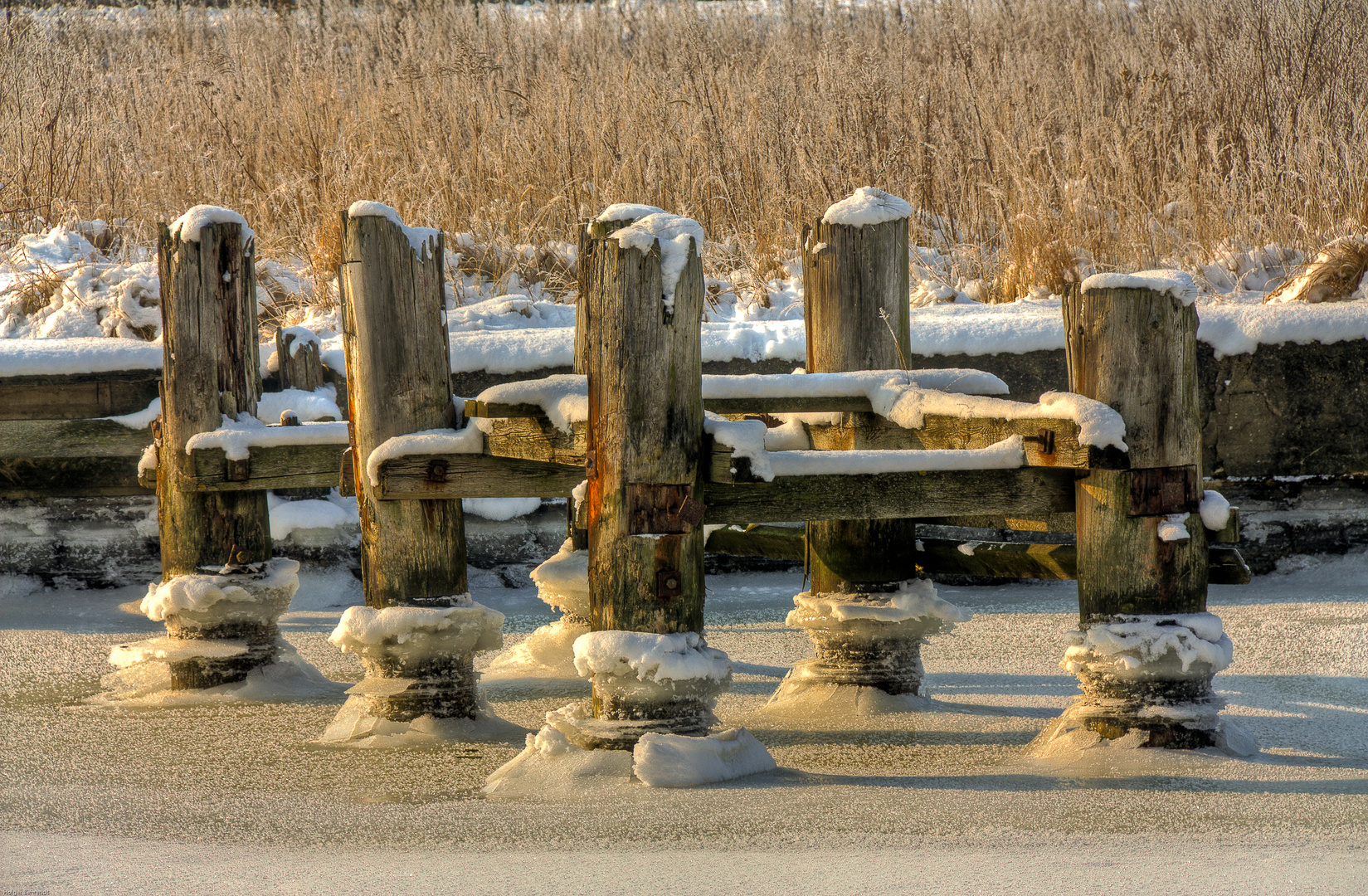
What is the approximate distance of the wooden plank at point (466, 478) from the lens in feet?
10.9

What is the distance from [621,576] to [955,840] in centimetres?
91

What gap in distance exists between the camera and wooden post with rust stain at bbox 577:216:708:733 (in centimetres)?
287

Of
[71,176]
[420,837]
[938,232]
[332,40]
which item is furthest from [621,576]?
[332,40]

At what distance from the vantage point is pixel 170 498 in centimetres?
413

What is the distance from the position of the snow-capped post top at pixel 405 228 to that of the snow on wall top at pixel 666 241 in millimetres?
780

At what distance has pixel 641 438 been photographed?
2.86 meters

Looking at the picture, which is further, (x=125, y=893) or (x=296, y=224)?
(x=296, y=224)

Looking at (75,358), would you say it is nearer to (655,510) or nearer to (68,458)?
(68,458)

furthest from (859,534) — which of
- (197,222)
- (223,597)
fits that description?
(197,222)

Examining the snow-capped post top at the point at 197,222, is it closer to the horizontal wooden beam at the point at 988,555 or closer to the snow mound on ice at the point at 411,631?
the snow mound on ice at the point at 411,631

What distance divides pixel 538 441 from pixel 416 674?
0.85 metres

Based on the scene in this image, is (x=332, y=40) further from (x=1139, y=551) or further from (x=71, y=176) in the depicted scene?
(x=1139, y=551)

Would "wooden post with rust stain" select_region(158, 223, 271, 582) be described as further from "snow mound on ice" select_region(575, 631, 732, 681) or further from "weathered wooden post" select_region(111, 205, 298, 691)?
"snow mound on ice" select_region(575, 631, 732, 681)

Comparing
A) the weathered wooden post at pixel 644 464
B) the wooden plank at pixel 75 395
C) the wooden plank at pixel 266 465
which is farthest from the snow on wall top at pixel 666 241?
the wooden plank at pixel 75 395
